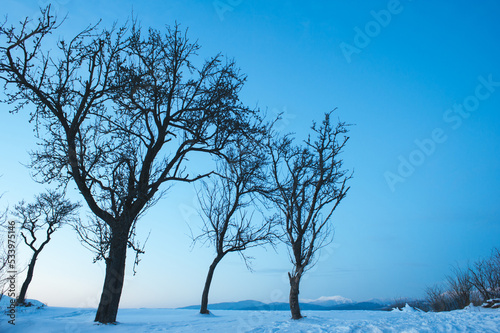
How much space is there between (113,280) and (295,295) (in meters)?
6.43

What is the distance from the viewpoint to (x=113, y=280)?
8.14 meters

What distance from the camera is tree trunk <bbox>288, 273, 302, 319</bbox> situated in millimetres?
11062

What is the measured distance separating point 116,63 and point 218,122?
10.8 ft

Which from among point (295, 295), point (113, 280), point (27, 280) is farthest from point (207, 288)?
point (27, 280)

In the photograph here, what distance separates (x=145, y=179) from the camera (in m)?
9.03

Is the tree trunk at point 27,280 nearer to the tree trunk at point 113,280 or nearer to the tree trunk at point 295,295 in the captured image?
the tree trunk at point 113,280

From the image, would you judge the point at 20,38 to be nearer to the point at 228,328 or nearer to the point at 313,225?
the point at 228,328

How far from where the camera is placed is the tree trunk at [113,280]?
7.87 m

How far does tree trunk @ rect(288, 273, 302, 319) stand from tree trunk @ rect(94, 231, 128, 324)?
19.9ft

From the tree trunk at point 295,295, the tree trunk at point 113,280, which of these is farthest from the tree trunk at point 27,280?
the tree trunk at point 295,295

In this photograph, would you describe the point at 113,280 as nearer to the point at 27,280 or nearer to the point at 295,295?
the point at 295,295

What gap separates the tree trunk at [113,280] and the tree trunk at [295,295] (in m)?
6.06

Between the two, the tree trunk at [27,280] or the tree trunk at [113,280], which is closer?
the tree trunk at [113,280]

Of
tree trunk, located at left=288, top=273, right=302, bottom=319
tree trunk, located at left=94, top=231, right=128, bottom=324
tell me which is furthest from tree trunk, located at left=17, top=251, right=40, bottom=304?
tree trunk, located at left=288, top=273, right=302, bottom=319
